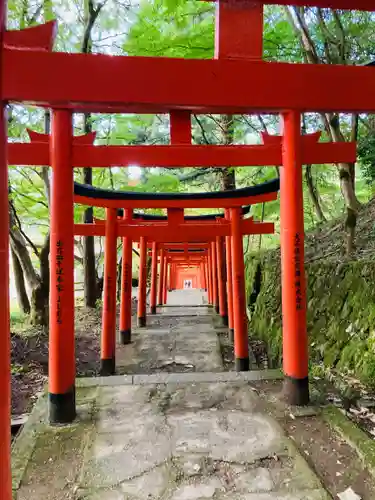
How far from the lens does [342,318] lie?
602 centimetres

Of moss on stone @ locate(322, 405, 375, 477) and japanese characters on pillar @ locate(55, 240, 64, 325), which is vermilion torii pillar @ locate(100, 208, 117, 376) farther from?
moss on stone @ locate(322, 405, 375, 477)

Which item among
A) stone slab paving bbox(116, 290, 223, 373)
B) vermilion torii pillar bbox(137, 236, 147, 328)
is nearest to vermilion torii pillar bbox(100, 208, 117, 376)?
stone slab paving bbox(116, 290, 223, 373)

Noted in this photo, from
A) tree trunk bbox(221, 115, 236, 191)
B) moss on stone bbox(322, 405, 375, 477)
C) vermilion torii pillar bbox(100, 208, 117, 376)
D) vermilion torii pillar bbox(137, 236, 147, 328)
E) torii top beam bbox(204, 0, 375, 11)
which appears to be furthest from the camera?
vermilion torii pillar bbox(137, 236, 147, 328)

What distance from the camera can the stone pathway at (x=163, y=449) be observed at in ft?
9.11

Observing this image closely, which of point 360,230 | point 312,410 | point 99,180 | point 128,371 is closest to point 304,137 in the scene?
point 312,410

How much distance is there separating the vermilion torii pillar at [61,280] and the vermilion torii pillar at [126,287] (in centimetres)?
486

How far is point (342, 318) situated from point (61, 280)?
Answer: 14.2ft

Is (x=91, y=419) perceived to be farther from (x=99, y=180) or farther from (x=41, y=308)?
(x=99, y=180)

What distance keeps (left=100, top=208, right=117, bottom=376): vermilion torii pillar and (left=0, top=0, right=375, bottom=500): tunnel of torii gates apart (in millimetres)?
2739

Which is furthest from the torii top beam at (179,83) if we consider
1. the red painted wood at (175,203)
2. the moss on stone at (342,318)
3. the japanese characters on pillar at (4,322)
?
the red painted wood at (175,203)

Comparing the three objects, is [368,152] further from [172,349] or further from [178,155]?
[172,349]

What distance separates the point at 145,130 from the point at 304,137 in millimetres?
8849

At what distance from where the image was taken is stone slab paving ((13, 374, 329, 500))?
9.09 ft

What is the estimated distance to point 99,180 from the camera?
14344 mm
